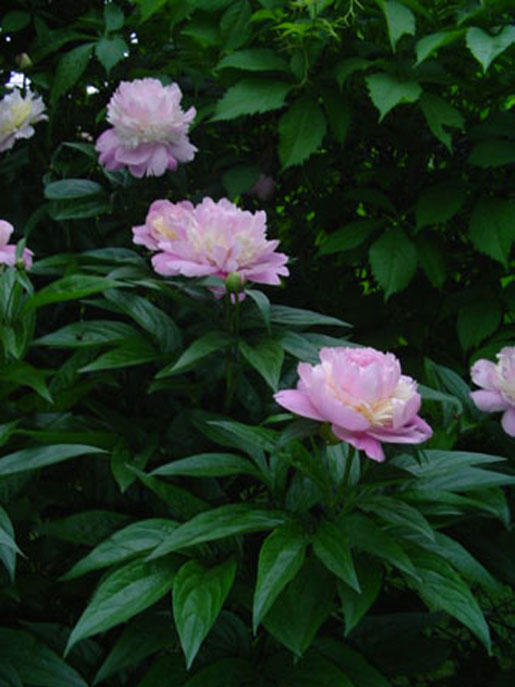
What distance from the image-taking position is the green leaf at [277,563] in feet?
3.41

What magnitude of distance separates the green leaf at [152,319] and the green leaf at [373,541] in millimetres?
422

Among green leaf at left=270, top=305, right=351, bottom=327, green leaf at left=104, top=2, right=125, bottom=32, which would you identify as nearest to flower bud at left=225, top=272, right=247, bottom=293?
green leaf at left=270, top=305, right=351, bottom=327

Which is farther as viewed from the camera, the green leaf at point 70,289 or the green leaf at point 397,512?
the green leaf at point 70,289

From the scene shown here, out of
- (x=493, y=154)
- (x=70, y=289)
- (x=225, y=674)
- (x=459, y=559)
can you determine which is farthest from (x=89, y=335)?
(x=493, y=154)

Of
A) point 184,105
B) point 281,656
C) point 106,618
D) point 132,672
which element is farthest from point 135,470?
point 184,105

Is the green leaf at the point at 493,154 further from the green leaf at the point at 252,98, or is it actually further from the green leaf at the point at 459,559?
the green leaf at the point at 459,559

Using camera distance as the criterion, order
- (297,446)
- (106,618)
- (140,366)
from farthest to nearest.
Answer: (140,366) < (297,446) < (106,618)

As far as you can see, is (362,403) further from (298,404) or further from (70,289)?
(70,289)

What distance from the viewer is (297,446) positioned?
1.21m

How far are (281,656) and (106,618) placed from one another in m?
0.30

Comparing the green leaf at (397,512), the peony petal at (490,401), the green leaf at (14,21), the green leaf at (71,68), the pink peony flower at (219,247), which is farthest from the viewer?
the green leaf at (14,21)

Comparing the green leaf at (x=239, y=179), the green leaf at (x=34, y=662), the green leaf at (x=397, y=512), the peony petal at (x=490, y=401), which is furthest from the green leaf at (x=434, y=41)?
the green leaf at (x=34, y=662)

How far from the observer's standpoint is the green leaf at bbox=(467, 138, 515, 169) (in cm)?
175

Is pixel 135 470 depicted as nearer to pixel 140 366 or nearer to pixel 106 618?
pixel 106 618
